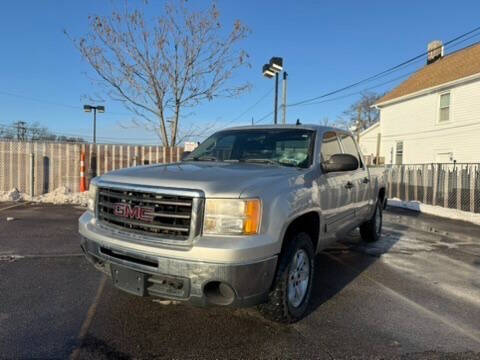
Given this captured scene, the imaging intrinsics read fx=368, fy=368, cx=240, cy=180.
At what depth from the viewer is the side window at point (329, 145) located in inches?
174

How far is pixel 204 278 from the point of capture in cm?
269

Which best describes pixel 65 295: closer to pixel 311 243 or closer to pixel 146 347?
pixel 146 347

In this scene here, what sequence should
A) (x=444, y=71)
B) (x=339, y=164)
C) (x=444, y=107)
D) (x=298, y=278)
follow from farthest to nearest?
(x=444, y=71)
(x=444, y=107)
(x=339, y=164)
(x=298, y=278)

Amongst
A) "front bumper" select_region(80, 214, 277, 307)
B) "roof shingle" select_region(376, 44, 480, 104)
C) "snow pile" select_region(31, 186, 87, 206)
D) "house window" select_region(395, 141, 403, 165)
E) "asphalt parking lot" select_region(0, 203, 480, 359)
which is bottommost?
"asphalt parking lot" select_region(0, 203, 480, 359)

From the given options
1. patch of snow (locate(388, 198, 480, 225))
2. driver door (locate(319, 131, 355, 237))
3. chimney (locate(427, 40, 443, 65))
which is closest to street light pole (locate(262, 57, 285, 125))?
patch of snow (locate(388, 198, 480, 225))

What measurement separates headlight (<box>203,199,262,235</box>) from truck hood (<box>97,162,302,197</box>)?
68 millimetres

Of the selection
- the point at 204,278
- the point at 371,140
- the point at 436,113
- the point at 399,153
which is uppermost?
the point at 436,113

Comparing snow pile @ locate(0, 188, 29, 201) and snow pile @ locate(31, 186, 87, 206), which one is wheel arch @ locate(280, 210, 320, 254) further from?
snow pile @ locate(0, 188, 29, 201)

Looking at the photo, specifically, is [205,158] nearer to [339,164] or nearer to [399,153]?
[339,164]

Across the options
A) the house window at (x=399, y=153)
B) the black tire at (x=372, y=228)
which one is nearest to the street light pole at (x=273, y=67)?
the black tire at (x=372, y=228)

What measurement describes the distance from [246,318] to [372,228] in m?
4.13

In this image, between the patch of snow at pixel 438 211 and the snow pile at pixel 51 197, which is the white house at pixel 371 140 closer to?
the patch of snow at pixel 438 211

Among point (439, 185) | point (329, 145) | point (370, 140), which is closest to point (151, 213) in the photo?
point (329, 145)

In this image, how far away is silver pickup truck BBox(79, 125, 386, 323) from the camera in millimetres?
2736
